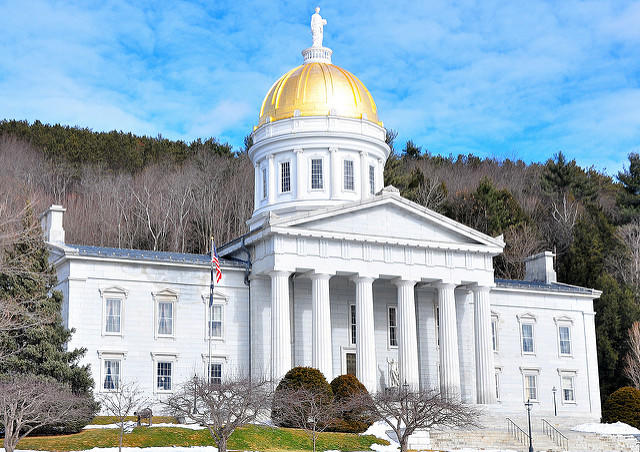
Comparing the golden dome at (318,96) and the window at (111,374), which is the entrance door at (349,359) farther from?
the golden dome at (318,96)

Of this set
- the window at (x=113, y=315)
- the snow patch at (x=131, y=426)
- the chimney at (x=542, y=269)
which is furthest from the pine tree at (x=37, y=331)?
the chimney at (x=542, y=269)

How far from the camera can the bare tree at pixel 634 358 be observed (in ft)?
205

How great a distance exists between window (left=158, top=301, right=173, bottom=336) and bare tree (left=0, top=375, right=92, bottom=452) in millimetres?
10543

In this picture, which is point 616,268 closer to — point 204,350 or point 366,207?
point 366,207

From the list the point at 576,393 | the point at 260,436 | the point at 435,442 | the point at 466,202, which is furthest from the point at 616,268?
the point at 260,436

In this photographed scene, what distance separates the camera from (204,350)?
165ft

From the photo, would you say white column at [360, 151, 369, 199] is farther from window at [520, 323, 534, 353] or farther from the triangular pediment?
window at [520, 323, 534, 353]

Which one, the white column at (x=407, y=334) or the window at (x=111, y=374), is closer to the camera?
the window at (x=111, y=374)

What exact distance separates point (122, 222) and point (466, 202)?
2978 cm

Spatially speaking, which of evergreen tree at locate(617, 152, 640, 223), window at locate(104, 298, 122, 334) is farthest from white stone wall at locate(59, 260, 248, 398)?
evergreen tree at locate(617, 152, 640, 223)

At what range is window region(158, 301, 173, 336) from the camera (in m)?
49.6

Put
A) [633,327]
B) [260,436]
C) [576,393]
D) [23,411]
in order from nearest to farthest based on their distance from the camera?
[23,411], [260,436], [576,393], [633,327]

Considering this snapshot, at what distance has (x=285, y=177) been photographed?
60.1 m

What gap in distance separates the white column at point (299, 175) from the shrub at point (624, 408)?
2159cm
